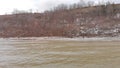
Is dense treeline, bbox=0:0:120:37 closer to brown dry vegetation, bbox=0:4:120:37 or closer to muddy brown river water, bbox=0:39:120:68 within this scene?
brown dry vegetation, bbox=0:4:120:37

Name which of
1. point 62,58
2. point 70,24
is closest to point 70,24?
point 70,24

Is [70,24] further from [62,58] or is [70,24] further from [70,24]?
[62,58]

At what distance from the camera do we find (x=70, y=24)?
3447 inches

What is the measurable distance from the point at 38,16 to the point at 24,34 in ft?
114

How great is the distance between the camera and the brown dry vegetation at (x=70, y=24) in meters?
73.5

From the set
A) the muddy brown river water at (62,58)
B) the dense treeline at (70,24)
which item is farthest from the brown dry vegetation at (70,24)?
the muddy brown river water at (62,58)

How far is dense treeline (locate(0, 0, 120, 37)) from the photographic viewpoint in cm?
7356

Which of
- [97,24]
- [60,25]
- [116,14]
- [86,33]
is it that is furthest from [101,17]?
[86,33]

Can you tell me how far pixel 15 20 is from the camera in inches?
4213

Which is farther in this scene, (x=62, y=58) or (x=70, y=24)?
(x=70, y=24)

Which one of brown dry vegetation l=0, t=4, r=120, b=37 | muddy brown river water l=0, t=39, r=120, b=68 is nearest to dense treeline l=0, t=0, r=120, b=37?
brown dry vegetation l=0, t=4, r=120, b=37

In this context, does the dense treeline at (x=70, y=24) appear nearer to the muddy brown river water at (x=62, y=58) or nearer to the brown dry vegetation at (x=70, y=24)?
the brown dry vegetation at (x=70, y=24)

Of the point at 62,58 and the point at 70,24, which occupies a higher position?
the point at 70,24

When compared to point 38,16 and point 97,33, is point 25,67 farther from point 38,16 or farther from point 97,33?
point 38,16
